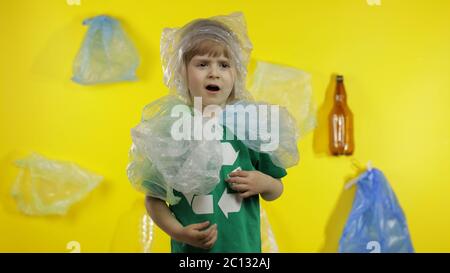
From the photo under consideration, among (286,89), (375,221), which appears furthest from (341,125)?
(375,221)

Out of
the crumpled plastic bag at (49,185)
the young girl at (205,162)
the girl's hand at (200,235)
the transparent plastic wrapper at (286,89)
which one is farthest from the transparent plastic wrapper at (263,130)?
the crumpled plastic bag at (49,185)

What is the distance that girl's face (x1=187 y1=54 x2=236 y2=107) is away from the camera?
1041 millimetres

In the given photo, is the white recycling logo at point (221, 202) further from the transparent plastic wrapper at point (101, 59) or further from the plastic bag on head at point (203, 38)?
the transparent plastic wrapper at point (101, 59)

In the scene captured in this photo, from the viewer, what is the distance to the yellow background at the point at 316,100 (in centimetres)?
200

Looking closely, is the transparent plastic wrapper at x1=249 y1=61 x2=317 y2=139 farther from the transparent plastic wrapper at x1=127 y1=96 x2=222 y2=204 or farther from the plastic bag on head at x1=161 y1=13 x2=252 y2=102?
the transparent plastic wrapper at x1=127 y1=96 x2=222 y2=204

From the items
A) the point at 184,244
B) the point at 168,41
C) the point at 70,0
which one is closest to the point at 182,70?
the point at 168,41

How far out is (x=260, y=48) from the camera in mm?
2066

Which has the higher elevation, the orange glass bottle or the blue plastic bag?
the orange glass bottle

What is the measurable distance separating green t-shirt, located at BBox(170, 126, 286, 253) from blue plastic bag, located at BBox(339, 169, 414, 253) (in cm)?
106

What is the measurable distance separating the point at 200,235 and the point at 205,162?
124 millimetres

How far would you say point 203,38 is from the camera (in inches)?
42.2

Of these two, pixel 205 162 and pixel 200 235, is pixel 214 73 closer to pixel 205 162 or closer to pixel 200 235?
pixel 205 162

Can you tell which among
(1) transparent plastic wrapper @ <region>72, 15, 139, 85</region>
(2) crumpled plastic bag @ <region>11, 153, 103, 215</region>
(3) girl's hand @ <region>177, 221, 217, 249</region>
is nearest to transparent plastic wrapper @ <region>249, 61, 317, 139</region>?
(1) transparent plastic wrapper @ <region>72, 15, 139, 85</region>

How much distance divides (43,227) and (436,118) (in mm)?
1530
